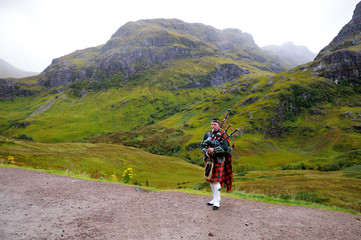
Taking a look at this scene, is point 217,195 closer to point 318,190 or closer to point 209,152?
point 209,152

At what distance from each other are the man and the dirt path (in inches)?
35.9

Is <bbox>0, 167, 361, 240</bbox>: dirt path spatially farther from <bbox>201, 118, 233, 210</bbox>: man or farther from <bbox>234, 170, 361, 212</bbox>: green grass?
<bbox>234, 170, 361, 212</bbox>: green grass

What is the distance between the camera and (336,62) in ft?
582

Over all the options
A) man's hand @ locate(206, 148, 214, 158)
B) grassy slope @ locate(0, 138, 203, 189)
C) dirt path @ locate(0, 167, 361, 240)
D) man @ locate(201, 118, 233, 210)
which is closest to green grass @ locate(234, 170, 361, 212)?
dirt path @ locate(0, 167, 361, 240)

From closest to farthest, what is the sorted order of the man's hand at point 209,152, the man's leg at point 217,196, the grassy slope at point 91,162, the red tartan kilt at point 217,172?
the man's leg at point 217,196 < the man's hand at point 209,152 < the red tartan kilt at point 217,172 < the grassy slope at point 91,162

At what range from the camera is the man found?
9.27 meters

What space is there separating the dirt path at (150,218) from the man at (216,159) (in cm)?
91

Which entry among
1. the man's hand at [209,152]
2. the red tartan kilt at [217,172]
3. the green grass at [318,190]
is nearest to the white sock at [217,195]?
the red tartan kilt at [217,172]

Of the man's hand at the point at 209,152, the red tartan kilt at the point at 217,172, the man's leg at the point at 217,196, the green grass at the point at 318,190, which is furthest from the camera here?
the green grass at the point at 318,190

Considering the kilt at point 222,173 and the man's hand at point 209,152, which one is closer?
the man's hand at point 209,152

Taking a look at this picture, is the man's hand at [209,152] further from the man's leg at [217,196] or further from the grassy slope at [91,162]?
the grassy slope at [91,162]

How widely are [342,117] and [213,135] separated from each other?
567ft

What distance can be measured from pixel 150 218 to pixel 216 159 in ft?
13.5

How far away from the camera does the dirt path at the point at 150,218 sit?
6.70m
